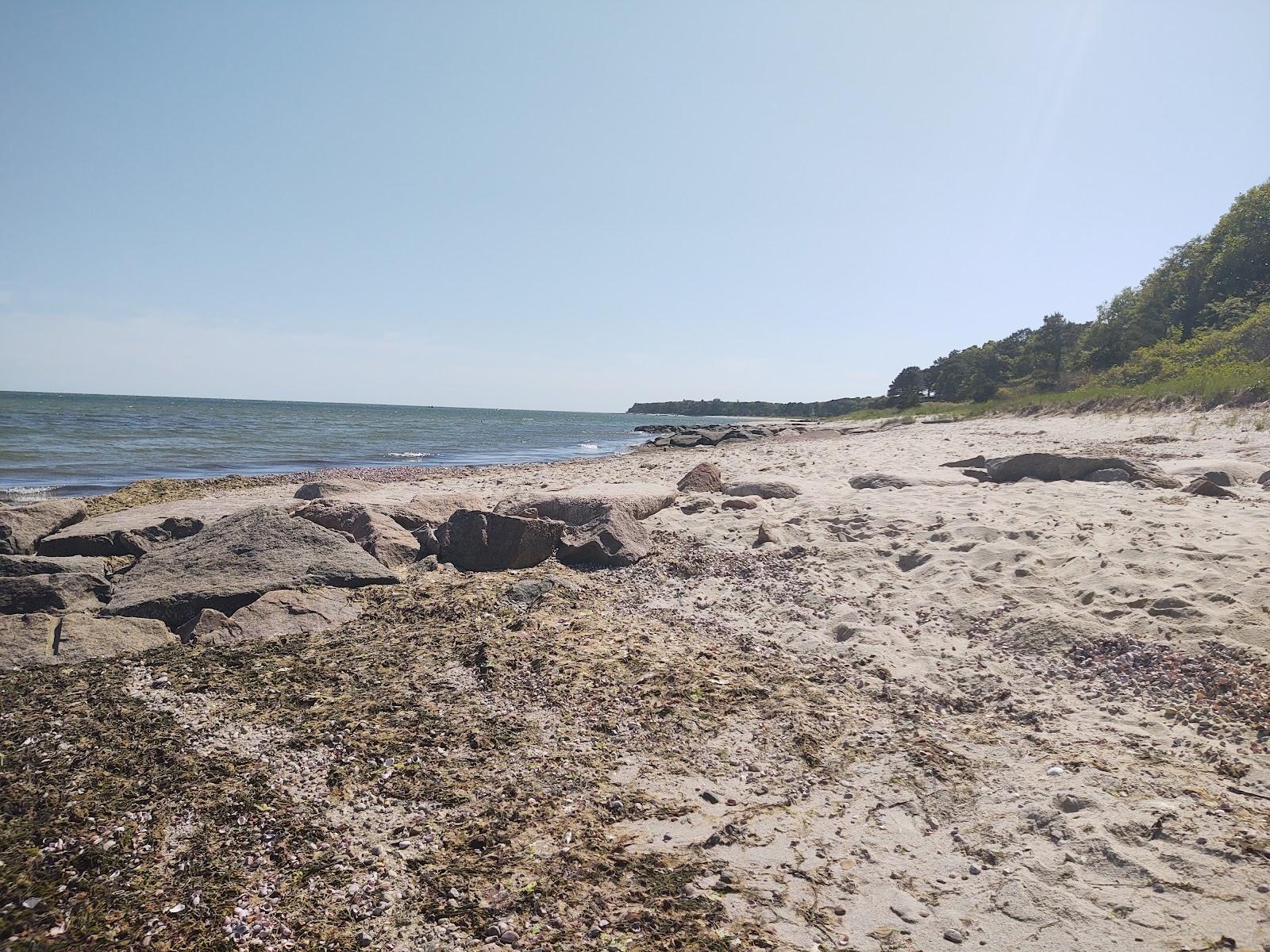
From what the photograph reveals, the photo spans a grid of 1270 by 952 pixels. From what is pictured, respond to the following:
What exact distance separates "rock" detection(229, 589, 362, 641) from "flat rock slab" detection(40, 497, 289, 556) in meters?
2.11

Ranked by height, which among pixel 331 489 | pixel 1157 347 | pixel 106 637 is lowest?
pixel 106 637

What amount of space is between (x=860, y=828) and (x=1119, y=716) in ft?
6.15

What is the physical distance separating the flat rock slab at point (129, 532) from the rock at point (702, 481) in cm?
591

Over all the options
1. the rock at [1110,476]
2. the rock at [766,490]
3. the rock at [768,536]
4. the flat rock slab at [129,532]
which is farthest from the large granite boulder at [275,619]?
the rock at [1110,476]

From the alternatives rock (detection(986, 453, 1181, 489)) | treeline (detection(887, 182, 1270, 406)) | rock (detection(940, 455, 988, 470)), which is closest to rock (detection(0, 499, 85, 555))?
rock (detection(986, 453, 1181, 489))

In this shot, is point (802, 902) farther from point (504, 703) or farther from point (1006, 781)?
point (504, 703)

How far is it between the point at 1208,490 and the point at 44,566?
1150 centimetres

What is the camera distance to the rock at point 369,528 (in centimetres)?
702

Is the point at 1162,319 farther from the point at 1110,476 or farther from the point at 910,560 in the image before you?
the point at 910,560

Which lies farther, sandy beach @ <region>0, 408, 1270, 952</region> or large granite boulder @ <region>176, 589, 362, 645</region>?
large granite boulder @ <region>176, 589, 362, 645</region>

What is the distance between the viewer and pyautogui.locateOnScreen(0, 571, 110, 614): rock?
5.26m

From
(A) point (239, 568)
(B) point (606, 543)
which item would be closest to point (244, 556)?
(A) point (239, 568)

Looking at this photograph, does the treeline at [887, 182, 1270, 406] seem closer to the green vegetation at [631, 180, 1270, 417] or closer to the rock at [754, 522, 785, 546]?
the green vegetation at [631, 180, 1270, 417]

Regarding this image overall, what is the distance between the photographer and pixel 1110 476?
316 inches
